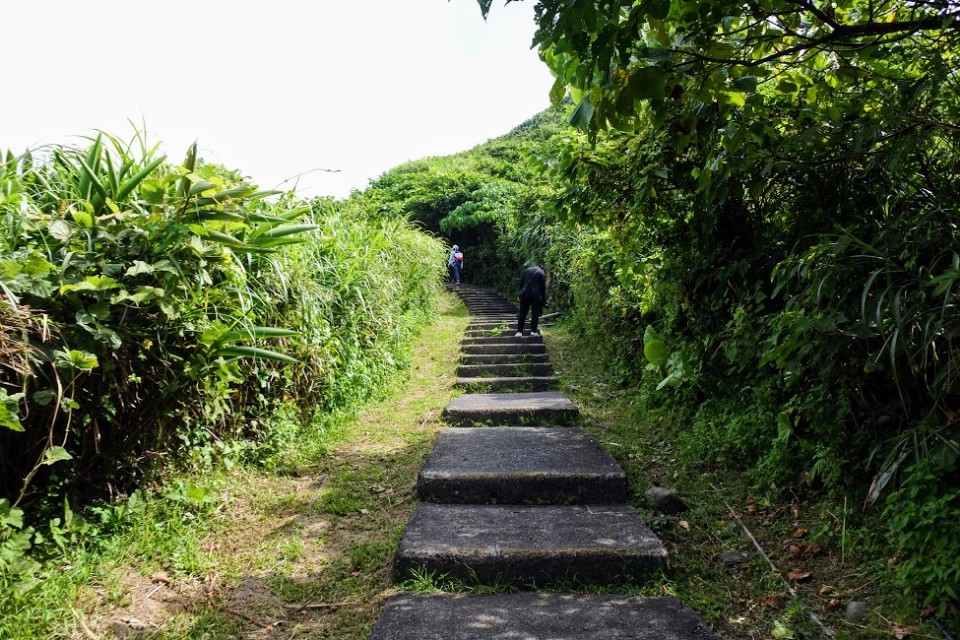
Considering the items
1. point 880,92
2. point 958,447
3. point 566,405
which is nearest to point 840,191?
point 880,92

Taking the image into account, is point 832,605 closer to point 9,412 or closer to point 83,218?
point 9,412

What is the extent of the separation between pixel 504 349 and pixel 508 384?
66.7 inches

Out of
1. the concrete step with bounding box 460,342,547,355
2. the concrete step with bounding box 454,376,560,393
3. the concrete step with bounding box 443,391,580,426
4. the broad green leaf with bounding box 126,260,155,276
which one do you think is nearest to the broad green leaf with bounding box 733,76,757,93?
the broad green leaf with bounding box 126,260,155,276

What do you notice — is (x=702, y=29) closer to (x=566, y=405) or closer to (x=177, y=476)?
(x=177, y=476)

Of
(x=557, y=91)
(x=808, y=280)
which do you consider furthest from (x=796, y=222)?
(x=557, y=91)

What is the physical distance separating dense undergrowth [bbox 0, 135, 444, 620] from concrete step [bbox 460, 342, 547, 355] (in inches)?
183

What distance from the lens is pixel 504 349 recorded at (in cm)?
826

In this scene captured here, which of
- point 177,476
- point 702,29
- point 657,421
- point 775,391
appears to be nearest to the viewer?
point 702,29

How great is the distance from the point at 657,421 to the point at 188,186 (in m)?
3.92

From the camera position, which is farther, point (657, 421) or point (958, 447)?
point (657, 421)

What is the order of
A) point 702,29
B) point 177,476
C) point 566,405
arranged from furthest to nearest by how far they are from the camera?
point 566,405 → point 177,476 → point 702,29

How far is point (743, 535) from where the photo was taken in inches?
121

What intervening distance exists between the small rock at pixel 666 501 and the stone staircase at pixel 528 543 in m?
0.19

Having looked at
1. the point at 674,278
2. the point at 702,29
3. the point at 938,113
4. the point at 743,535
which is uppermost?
the point at 702,29
